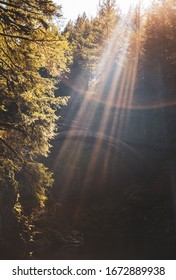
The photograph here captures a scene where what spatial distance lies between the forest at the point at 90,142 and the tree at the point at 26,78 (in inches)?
1.2

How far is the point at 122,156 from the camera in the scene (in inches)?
899

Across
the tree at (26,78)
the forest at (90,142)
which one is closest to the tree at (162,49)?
the forest at (90,142)

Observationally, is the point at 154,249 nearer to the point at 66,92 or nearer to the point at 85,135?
the point at 85,135

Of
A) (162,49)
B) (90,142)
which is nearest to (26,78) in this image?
(90,142)

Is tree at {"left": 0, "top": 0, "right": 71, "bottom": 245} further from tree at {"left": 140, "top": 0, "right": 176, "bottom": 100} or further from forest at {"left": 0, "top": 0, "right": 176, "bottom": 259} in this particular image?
tree at {"left": 140, "top": 0, "right": 176, "bottom": 100}

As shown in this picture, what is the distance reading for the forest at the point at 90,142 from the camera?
354 inches

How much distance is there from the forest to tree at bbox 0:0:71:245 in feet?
0.10

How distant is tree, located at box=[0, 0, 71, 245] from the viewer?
8523 millimetres

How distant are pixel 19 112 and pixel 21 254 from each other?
577cm

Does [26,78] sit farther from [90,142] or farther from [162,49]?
[162,49]

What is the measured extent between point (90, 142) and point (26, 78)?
1416 centimetres

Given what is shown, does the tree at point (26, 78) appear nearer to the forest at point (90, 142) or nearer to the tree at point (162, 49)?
the forest at point (90, 142)

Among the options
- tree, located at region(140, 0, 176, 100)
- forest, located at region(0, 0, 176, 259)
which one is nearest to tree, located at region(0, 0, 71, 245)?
forest, located at region(0, 0, 176, 259)

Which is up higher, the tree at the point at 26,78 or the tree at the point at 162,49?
the tree at the point at 162,49
